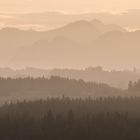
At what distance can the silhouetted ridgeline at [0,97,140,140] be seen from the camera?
135 meters

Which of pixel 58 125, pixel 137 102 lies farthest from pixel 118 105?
pixel 58 125

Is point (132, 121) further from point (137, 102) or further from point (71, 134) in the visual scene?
point (137, 102)

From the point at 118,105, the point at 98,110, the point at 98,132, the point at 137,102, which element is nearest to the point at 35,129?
the point at 98,132

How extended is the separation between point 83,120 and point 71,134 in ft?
42.1

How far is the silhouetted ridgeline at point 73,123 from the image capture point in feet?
442

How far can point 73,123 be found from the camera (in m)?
144

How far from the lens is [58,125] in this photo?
14162 cm

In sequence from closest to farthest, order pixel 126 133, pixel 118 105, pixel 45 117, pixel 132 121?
pixel 126 133, pixel 132 121, pixel 45 117, pixel 118 105

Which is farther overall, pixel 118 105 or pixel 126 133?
pixel 118 105

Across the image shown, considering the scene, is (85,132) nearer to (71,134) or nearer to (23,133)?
(71,134)

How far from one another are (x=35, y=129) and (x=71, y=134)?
25.2 feet

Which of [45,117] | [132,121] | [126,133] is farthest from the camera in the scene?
[45,117]

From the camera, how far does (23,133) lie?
137375 millimetres

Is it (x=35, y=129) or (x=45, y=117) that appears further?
(x=45, y=117)
